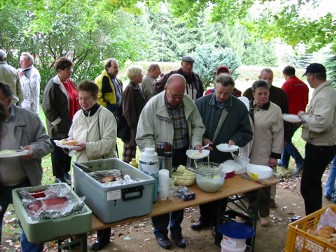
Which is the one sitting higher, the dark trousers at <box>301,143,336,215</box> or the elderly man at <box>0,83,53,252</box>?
the elderly man at <box>0,83,53,252</box>

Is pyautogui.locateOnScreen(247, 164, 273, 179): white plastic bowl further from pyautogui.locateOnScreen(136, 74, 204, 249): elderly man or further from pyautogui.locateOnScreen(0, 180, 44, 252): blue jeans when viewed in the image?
pyautogui.locateOnScreen(0, 180, 44, 252): blue jeans

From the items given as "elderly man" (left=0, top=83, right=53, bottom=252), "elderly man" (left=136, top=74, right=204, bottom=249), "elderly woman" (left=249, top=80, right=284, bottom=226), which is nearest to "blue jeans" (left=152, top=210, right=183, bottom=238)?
"elderly man" (left=136, top=74, right=204, bottom=249)

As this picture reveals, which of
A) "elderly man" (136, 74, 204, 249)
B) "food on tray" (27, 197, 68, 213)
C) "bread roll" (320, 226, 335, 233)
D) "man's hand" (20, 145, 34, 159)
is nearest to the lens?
"food on tray" (27, 197, 68, 213)

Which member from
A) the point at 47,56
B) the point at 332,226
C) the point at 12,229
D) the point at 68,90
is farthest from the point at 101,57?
the point at 332,226

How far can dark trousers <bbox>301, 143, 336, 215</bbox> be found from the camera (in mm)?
3600

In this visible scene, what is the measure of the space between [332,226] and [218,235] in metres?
1.35

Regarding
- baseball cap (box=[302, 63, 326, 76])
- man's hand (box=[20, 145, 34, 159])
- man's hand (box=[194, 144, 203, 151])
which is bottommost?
man's hand (box=[194, 144, 203, 151])

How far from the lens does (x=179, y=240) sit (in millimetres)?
3502

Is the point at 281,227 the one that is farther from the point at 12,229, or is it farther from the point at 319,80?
the point at 12,229

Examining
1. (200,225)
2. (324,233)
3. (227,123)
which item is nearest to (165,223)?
(200,225)

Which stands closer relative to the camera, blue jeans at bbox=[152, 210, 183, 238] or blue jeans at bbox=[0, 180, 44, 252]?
blue jeans at bbox=[0, 180, 44, 252]

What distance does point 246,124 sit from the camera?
3.42 m

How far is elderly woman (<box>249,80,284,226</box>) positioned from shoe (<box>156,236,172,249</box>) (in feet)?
3.96

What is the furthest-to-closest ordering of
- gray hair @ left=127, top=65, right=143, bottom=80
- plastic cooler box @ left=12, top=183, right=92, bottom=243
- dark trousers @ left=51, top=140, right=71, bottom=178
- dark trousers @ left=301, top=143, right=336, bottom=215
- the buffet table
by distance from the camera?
gray hair @ left=127, top=65, right=143, bottom=80
dark trousers @ left=51, top=140, right=71, bottom=178
dark trousers @ left=301, top=143, right=336, bottom=215
the buffet table
plastic cooler box @ left=12, top=183, right=92, bottom=243
